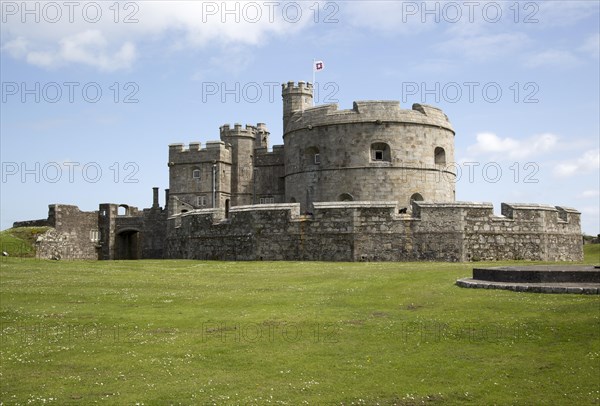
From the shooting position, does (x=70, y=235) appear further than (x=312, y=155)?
Yes

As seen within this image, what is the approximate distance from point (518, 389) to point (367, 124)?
31.5 meters

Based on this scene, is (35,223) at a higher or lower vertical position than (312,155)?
lower

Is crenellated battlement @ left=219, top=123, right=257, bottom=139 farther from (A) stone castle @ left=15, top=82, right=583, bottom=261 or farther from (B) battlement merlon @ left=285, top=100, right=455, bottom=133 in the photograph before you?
(B) battlement merlon @ left=285, top=100, right=455, bottom=133

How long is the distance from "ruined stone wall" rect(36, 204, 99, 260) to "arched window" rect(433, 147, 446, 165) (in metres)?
28.5

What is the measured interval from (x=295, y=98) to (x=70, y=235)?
21.3m

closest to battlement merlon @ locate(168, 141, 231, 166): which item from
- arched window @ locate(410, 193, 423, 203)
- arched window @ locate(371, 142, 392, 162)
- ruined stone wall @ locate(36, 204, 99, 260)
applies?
ruined stone wall @ locate(36, 204, 99, 260)

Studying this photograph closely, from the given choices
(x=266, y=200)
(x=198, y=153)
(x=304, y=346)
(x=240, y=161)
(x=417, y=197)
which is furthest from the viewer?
(x=240, y=161)

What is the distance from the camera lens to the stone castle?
2866 centimetres

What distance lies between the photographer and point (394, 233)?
2850 cm

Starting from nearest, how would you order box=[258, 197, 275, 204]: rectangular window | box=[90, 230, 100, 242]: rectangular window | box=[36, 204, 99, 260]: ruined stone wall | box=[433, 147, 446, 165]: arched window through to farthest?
box=[433, 147, 446, 165]: arched window
box=[36, 204, 99, 260]: ruined stone wall
box=[258, 197, 275, 204]: rectangular window
box=[90, 230, 100, 242]: rectangular window

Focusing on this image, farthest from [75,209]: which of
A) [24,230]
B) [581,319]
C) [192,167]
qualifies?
[581,319]

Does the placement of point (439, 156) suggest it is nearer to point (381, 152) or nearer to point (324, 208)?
point (381, 152)

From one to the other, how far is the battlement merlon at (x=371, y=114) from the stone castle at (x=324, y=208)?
75mm

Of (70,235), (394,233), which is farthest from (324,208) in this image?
Result: (70,235)
